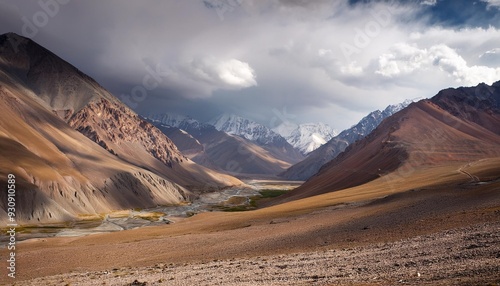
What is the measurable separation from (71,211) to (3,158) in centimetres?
2720

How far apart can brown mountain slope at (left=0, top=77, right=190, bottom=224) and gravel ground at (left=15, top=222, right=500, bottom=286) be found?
284 ft


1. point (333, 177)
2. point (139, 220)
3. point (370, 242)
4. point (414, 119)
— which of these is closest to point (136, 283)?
point (370, 242)

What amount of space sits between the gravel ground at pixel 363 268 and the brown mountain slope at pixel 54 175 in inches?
3403

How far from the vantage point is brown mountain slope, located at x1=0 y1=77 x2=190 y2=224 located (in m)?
108

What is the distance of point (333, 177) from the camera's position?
15275 cm

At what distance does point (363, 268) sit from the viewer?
21859 millimetres

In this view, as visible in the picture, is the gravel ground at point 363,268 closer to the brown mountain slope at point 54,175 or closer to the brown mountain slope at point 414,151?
the brown mountain slope at point 54,175

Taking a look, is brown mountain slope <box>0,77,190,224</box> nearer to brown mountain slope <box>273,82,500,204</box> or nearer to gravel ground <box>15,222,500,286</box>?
brown mountain slope <box>273,82,500,204</box>

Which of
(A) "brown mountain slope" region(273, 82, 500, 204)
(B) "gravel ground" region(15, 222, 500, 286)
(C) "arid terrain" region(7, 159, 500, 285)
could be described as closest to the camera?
(B) "gravel ground" region(15, 222, 500, 286)

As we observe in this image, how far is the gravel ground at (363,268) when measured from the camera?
1761cm

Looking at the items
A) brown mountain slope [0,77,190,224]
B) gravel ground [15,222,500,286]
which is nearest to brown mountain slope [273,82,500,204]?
brown mountain slope [0,77,190,224]

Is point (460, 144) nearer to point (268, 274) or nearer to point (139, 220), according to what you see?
point (139, 220)

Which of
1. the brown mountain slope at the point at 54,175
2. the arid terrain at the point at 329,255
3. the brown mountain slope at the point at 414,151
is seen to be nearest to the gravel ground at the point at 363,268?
the arid terrain at the point at 329,255

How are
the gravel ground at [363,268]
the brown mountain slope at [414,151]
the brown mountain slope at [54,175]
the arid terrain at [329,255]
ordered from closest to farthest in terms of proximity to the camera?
1. the gravel ground at [363,268]
2. the arid terrain at [329,255]
3. the brown mountain slope at [54,175]
4. the brown mountain slope at [414,151]
